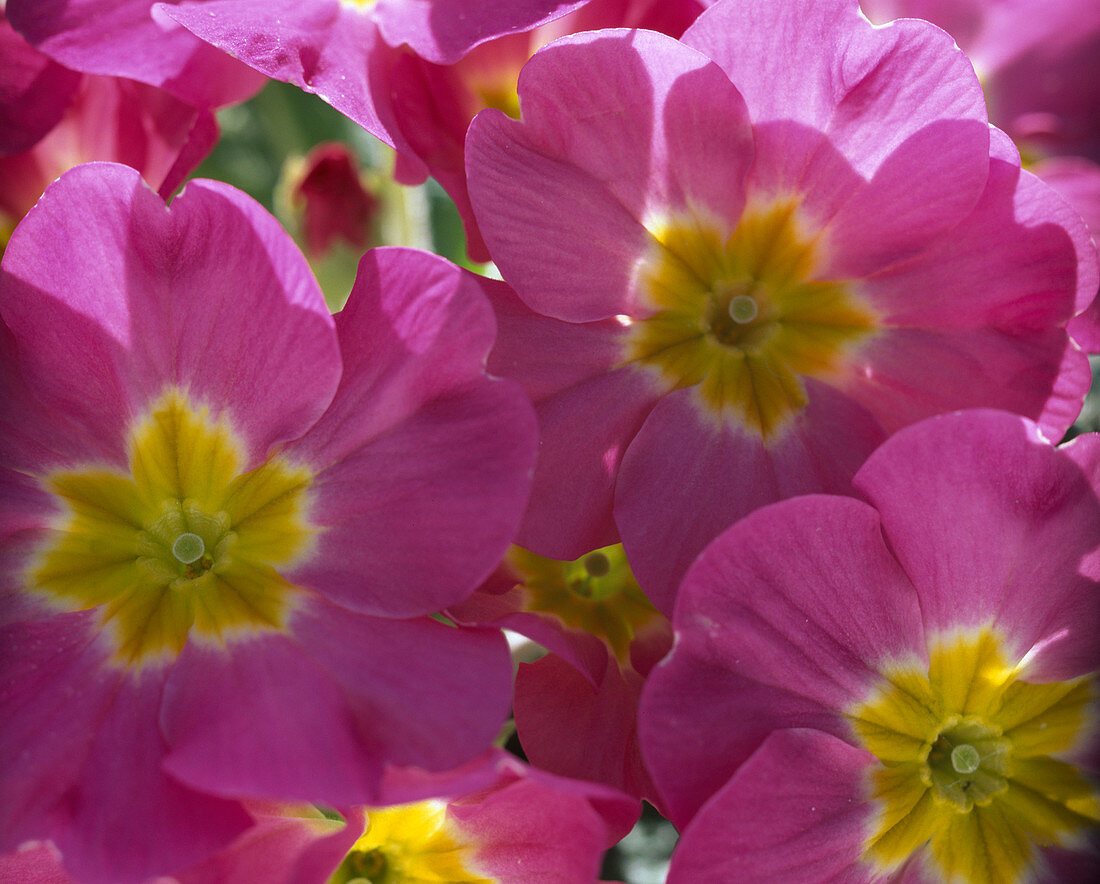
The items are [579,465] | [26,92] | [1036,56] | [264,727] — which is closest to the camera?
[264,727]

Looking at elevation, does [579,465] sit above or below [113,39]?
below

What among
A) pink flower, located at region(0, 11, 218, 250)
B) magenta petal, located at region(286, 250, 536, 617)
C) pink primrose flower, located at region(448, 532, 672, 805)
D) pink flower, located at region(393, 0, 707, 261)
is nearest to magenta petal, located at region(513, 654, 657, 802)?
pink primrose flower, located at region(448, 532, 672, 805)

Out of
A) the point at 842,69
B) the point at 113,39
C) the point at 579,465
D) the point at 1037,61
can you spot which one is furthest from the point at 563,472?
the point at 1037,61

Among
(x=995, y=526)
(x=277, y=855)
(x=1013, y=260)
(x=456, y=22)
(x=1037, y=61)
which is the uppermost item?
(x=1037, y=61)

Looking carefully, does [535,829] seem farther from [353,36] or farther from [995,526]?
[353,36]

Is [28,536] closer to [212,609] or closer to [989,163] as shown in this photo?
[212,609]

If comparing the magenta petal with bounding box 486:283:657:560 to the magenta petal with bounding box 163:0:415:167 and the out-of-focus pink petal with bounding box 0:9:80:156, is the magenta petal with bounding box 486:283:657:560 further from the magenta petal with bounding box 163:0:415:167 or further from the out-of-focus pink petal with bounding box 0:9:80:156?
the out-of-focus pink petal with bounding box 0:9:80:156

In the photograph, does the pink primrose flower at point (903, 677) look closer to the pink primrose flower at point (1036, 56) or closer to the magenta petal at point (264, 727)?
the magenta petal at point (264, 727)
